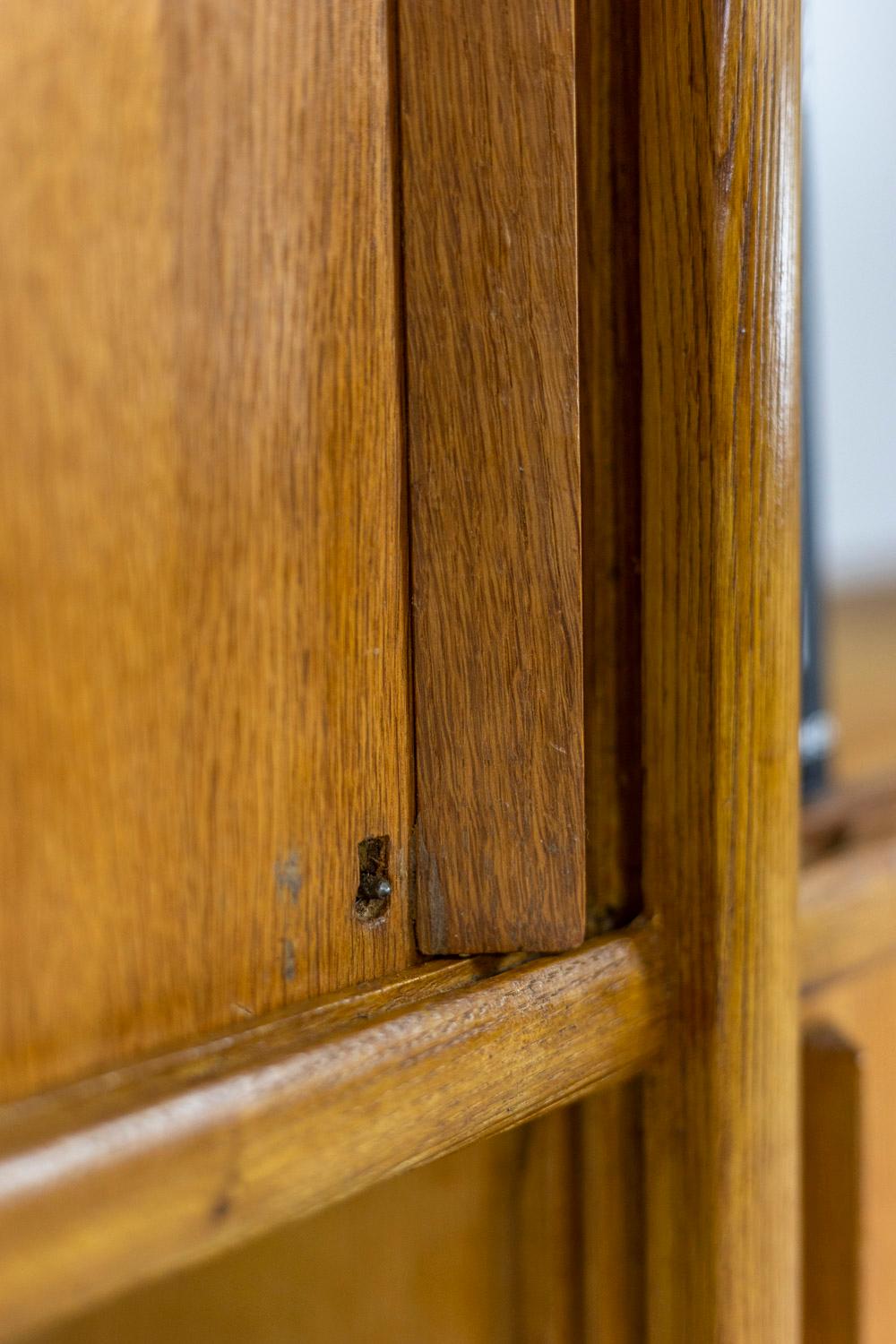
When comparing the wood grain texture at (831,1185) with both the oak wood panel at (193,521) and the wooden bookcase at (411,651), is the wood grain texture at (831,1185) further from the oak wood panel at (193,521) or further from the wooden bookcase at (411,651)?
the oak wood panel at (193,521)

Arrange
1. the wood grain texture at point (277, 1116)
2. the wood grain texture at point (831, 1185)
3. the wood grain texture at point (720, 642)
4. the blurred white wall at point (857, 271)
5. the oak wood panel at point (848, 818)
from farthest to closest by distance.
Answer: the blurred white wall at point (857, 271)
the oak wood panel at point (848, 818)
the wood grain texture at point (831, 1185)
the wood grain texture at point (720, 642)
the wood grain texture at point (277, 1116)

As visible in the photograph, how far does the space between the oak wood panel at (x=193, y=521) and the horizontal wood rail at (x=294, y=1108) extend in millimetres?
14

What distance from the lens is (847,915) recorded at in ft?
1.55

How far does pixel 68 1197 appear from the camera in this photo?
0.66ft

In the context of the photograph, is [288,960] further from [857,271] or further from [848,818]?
[857,271]

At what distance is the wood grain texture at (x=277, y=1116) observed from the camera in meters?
0.20

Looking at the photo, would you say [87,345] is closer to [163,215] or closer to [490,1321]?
[163,215]

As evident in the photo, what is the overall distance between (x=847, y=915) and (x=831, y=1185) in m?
0.10

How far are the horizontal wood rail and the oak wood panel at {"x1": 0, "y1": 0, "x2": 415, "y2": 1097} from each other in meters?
0.01

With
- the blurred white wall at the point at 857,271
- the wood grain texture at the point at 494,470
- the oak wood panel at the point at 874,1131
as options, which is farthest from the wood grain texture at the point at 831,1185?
the blurred white wall at the point at 857,271

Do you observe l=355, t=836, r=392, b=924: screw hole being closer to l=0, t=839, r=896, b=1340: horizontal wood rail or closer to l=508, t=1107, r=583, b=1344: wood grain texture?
l=0, t=839, r=896, b=1340: horizontal wood rail

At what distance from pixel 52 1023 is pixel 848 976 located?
353mm

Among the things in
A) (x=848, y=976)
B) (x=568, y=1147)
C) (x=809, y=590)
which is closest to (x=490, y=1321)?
(x=568, y=1147)

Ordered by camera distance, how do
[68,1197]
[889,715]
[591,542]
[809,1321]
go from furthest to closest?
[889,715] < [809,1321] < [591,542] < [68,1197]
